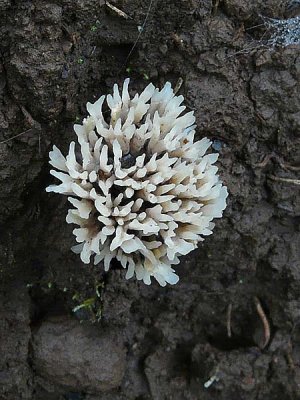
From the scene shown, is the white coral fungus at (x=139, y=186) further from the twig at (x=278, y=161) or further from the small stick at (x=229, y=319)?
the small stick at (x=229, y=319)

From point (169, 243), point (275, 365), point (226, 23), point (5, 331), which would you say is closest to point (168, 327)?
point (275, 365)

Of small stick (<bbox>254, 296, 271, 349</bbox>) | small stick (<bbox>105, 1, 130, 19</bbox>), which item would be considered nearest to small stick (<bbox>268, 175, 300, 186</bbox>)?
small stick (<bbox>254, 296, 271, 349</bbox>)

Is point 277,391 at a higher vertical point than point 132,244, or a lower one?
lower

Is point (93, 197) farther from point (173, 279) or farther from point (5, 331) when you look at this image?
point (5, 331)

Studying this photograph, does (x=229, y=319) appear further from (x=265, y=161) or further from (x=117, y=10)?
(x=117, y=10)

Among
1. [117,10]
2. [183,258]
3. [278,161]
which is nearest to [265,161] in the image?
[278,161]

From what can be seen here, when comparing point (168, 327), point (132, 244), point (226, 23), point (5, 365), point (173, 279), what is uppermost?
point (226, 23)
